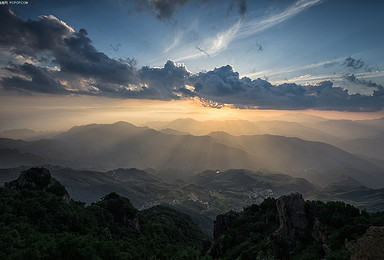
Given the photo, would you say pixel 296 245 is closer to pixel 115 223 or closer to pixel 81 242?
pixel 81 242

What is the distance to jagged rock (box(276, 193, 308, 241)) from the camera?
47831 mm

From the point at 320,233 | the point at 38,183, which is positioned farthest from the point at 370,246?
the point at 38,183

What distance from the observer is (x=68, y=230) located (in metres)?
56.5

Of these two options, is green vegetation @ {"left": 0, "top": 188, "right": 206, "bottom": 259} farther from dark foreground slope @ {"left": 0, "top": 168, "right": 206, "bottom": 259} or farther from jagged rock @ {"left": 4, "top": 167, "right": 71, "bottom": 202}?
jagged rock @ {"left": 4, "top": 167, "right": 71, "bottom": 202}

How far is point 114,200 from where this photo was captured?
3489 inches

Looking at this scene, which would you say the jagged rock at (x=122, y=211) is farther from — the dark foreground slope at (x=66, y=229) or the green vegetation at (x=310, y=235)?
the green vegetation at (x=310, y=235)

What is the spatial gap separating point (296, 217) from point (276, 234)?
20.0 feet

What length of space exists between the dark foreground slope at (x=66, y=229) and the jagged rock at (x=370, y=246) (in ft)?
86.4

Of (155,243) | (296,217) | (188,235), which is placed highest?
(296,217)

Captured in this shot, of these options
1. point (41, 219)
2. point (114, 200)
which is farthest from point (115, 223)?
point (41, 219)

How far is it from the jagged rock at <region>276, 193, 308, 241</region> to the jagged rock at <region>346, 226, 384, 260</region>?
1657cm

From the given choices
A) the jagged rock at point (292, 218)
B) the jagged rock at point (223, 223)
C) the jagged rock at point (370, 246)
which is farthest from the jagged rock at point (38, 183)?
the jagged rock at point (370, 246)

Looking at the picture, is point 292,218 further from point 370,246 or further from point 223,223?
point 223,223

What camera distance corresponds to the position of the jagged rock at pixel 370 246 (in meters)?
28.0
